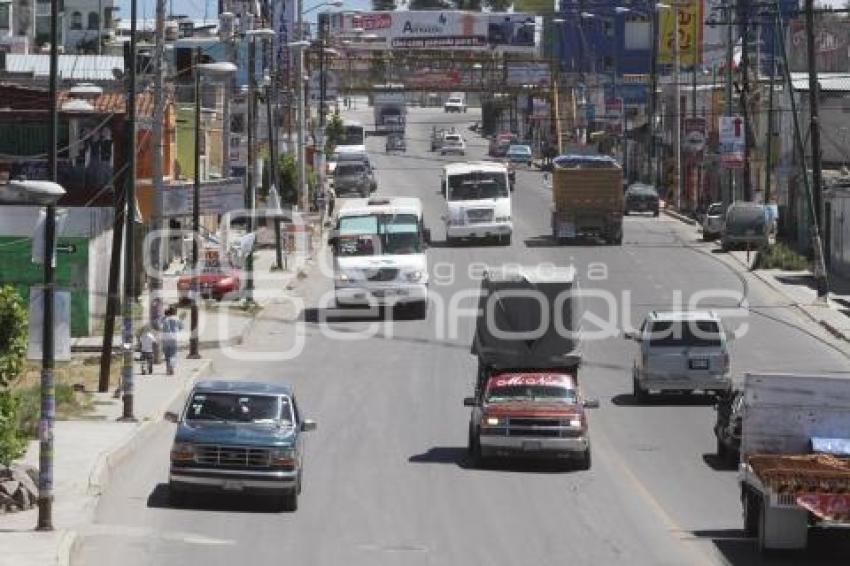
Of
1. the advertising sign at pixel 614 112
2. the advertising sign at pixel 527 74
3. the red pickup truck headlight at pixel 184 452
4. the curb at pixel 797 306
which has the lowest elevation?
the curb at pixel 797 306

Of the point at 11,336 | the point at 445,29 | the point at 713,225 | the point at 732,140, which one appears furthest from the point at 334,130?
the point at 11,336

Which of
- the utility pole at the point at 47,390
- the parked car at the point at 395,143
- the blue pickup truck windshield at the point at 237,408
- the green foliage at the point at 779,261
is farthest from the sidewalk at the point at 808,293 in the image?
the parked car at the point at 395,143

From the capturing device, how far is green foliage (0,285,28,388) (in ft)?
86.2

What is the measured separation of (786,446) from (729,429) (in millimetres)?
7460

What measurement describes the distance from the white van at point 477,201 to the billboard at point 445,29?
222ft

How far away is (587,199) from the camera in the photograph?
231 feet

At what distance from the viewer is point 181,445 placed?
25906 millimetres

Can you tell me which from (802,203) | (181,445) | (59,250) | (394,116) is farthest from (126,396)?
(394,116)

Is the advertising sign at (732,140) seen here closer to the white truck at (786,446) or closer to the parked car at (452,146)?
the white truck at (786,446)

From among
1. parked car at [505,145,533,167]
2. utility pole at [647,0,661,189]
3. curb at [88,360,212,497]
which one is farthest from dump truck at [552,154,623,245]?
parked car at [505,145,533,167]

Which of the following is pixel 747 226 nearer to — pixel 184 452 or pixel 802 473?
pixel 184 452

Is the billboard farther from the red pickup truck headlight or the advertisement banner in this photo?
the red pickup truck headlight

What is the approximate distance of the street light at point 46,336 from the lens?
73.9 ft

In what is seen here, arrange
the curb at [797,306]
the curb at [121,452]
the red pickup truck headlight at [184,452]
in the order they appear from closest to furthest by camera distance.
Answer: the red pickup truck headlight at [184,452] → the curb at [121,452] → the curb at [797,306]
